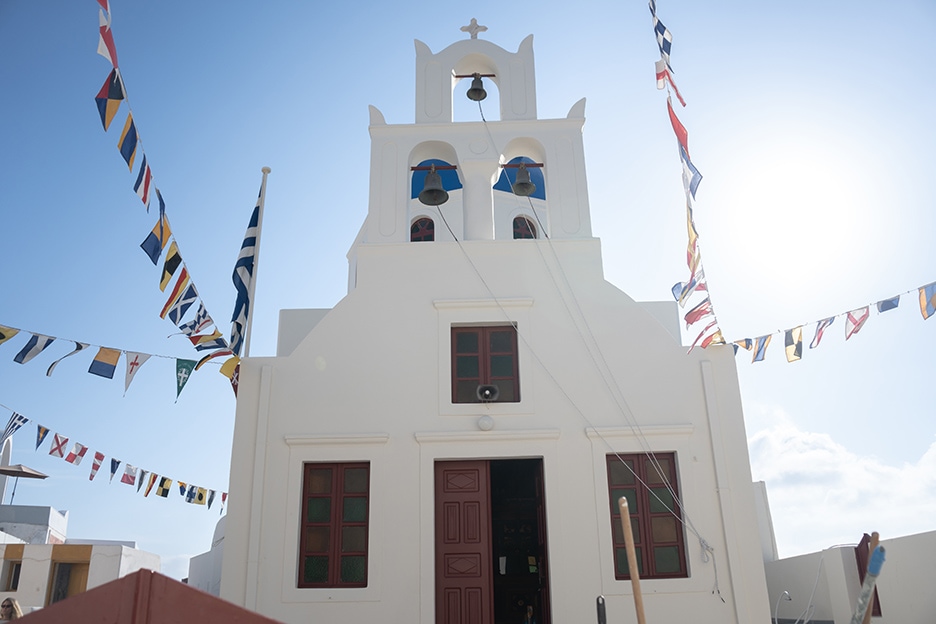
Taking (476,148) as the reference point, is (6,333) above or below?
below

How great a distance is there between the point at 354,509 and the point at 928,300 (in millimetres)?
7085

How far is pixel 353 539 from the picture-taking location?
32.5 feet

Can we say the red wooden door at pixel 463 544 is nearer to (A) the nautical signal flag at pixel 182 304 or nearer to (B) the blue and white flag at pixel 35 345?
(A) the nautical signal flag at pixel 182 304

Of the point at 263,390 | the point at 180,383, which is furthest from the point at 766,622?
the point at 180,383

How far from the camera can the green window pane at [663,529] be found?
9898 mm

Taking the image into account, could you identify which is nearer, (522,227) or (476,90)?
(476,90)

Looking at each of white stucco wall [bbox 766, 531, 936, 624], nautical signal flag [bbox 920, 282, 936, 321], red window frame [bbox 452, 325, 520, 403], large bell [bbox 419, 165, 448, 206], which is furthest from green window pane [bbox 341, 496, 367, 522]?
nautical signal flag [bbox 920, 282, 936, 321]

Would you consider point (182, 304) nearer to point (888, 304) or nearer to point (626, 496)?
point (626, 496)

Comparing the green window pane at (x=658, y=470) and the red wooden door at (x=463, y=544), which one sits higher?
the green window pane at (x=658, y=470)

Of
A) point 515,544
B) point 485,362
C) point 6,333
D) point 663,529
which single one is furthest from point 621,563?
point 6,333

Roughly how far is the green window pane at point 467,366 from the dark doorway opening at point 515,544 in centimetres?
232

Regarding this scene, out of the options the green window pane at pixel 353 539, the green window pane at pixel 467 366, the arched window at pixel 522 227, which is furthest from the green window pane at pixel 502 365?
the arched window at pixel 522 227

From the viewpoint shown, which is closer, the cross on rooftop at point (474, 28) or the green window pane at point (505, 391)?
the green window pane at point (505, 391)

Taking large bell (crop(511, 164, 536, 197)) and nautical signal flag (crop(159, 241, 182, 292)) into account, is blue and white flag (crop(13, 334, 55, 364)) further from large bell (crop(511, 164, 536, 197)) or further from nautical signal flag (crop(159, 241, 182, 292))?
large bell (crop(511, 164, 536, 197))
